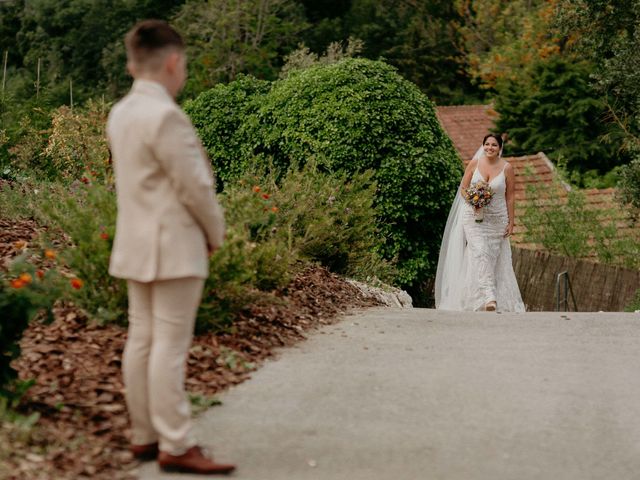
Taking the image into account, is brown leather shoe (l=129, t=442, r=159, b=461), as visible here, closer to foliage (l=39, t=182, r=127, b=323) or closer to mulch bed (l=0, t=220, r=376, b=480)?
mulch bed (l=0, t=220, r=376, b=480)

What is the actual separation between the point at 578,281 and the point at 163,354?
49.6 ft

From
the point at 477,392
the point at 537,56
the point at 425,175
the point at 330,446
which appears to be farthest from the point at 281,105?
the point at 537,56

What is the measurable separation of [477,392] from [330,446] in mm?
1508

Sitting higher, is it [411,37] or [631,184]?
[411,37]

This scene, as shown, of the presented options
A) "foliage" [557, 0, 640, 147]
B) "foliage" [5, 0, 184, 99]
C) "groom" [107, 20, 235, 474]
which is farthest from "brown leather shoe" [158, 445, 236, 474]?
"foliage" [5, 0, 184, 99]

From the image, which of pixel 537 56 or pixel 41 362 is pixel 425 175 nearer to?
pixel 41 362

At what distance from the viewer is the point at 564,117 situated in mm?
32281

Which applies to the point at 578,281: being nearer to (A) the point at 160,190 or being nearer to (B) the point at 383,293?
(B) the point at 383,293

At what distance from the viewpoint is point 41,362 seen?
6230mm

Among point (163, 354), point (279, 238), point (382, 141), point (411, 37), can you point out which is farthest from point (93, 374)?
point (411, 37)

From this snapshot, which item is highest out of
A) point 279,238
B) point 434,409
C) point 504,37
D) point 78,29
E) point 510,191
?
point 504,37

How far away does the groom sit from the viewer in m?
4.59

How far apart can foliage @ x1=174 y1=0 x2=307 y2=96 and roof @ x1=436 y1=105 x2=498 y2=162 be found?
21.0 feet

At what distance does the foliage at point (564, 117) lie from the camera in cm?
3144
